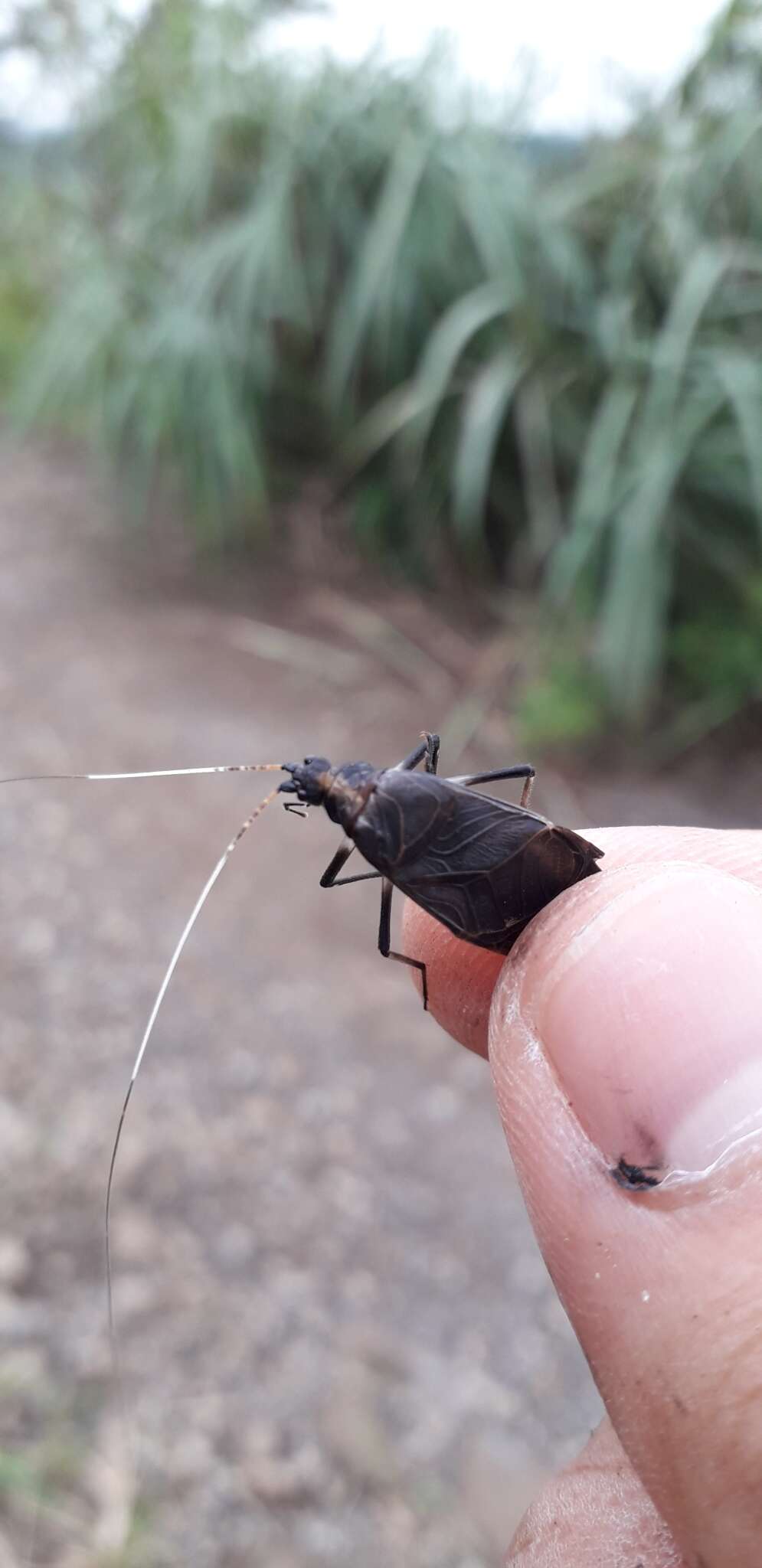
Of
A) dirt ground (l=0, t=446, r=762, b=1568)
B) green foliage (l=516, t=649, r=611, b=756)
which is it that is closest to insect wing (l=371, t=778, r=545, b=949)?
dirt ground (l=0, t=446, r=762, b=1568)

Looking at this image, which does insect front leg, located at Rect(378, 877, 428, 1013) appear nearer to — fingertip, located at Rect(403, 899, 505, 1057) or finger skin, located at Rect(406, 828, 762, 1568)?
fingertip, located at Rect(403, 899, 505, 1057)

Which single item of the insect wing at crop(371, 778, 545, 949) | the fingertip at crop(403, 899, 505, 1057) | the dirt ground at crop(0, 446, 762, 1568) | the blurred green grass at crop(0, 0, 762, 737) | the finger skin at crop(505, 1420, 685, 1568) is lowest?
the dirt ground at crop(0, 446, 762, 1568)

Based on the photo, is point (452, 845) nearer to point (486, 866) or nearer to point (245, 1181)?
point (486, 866)

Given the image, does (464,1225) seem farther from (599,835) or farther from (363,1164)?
(599,835)

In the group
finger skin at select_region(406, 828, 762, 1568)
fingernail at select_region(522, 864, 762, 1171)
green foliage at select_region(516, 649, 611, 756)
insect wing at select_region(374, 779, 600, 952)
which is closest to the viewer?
finger skin at select_region(406, 828, 762, 1568)

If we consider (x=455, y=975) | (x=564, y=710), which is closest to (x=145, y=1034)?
(x=455, y=975)

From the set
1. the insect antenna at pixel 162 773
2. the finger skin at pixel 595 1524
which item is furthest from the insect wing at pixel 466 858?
the finger skin at pixel 595 1524

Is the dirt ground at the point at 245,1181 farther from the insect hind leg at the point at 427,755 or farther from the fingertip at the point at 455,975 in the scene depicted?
the insect hind leg at the point at 427,755
